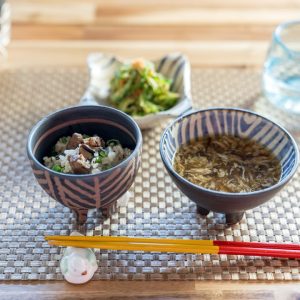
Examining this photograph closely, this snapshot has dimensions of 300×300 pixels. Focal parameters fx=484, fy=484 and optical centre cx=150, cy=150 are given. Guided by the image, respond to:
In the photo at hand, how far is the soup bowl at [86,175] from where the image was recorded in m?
0.97

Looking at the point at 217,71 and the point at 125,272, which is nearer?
the point at 125,272

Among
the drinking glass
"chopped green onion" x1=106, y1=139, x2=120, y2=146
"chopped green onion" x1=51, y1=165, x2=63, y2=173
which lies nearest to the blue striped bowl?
"chopped green onion" x1=106, y1=139, x2=120, y2=146

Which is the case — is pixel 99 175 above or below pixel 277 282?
above

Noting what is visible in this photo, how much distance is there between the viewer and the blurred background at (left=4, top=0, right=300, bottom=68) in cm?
172

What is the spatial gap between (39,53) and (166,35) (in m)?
0.48

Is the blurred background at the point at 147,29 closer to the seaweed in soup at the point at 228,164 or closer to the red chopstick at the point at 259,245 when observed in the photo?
the seaweed in soup at the point at 228,164

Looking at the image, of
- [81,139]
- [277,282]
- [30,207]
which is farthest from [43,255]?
[277,282]

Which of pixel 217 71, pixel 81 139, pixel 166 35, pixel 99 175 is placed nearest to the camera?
pixel 99 175

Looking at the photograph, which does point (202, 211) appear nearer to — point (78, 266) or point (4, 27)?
point (78, 266)

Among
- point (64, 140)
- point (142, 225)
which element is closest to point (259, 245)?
point (142, 225)

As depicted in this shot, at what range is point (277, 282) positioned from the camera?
1.01 m

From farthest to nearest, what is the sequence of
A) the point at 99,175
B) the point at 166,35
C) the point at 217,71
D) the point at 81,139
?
the point at 166,35 → the point at 217,71 → the point at 81,139 → the point at 99,175

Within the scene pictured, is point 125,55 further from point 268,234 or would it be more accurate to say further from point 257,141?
point 268,234

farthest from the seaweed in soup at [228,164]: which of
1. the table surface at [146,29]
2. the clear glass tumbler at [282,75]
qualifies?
the table surface at [146,29]
